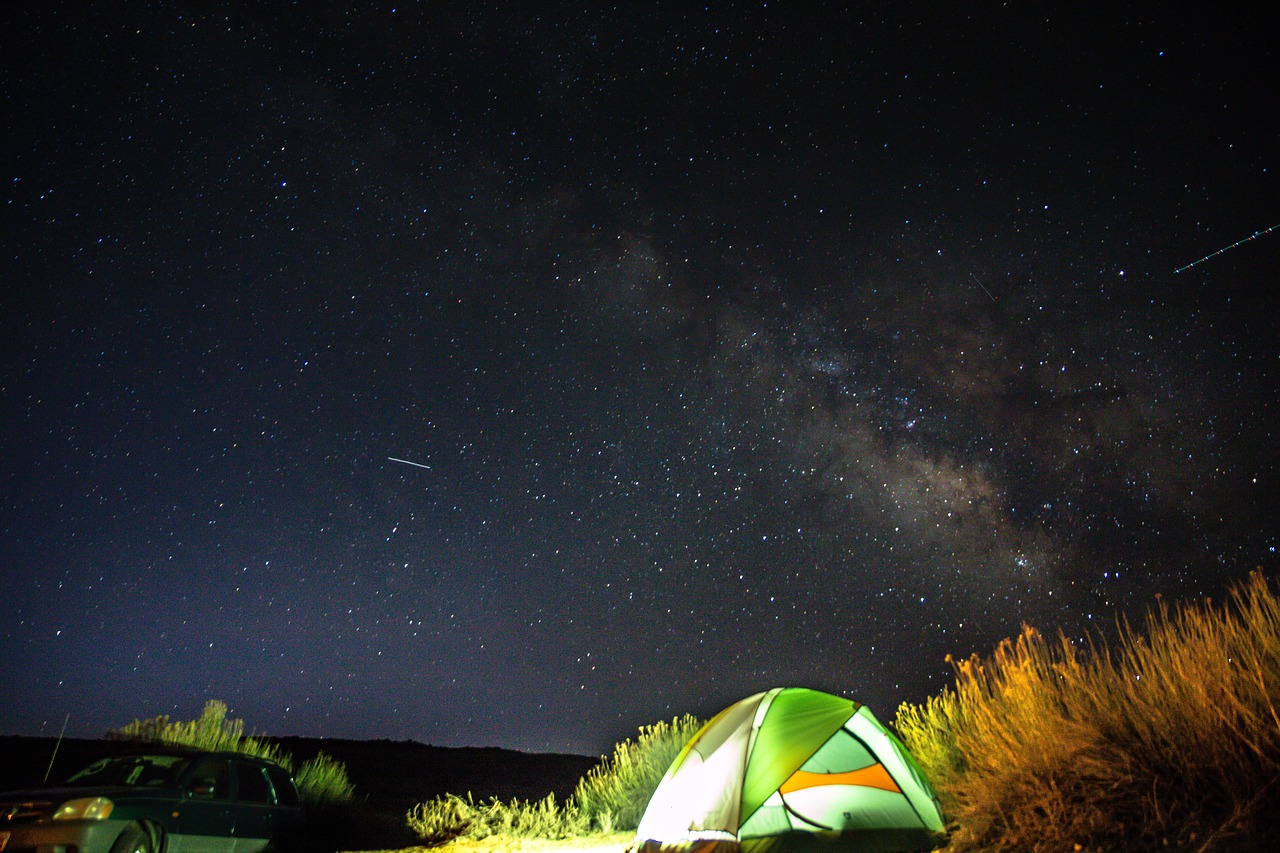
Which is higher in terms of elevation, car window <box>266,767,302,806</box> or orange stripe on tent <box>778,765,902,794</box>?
orange stripe on tent <box>778,765,902,794</box>

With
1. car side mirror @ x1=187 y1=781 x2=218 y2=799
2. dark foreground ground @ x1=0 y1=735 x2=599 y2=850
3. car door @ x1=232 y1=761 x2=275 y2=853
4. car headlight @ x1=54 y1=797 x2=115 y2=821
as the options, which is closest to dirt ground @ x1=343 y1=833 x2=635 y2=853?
dark foreground ground @ x1=0 y1=735 x2=599 y2=850

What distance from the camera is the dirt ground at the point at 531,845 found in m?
10.9

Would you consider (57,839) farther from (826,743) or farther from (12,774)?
(12,774)

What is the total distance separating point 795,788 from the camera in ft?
29.2

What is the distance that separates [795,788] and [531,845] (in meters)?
5.00

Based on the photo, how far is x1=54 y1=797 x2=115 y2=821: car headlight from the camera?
693cm

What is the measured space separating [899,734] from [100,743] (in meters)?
32.4

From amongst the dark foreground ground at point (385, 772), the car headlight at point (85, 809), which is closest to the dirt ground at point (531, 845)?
the dark foreground ground at point (385, 772)

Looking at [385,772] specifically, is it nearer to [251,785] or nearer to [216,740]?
[216,740]

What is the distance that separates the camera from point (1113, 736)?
601 centimetres

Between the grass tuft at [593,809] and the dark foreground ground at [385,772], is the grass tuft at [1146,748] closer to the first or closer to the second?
the grass tuft at [593,809]

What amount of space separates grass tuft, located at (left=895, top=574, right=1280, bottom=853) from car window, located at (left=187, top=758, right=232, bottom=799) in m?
8.01

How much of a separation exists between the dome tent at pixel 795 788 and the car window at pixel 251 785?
196 inches

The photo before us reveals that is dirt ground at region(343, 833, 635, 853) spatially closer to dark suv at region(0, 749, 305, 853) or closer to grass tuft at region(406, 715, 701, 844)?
grass tuft at region(406, 715, 701, 844)
